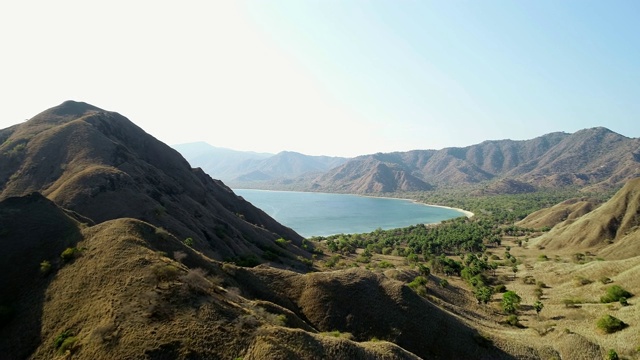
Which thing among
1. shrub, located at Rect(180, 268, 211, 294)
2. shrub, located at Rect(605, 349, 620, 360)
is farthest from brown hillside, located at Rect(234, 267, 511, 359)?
shrub, located at Rect(605, 349, 620, 360)

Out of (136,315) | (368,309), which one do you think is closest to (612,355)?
(368,309)

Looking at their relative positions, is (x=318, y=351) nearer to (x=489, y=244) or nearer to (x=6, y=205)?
(x=6, y=205)

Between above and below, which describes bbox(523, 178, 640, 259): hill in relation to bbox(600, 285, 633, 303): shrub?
above

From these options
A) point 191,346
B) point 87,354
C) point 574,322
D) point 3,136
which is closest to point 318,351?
point 191,346

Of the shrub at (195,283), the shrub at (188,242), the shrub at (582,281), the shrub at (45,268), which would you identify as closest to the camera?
the shrub at (195,283)

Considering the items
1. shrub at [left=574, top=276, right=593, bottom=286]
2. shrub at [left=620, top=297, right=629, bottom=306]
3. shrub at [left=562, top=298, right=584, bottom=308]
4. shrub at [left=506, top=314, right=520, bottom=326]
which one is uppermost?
shrub at [left=620, top=297, right=629, bottom=306]

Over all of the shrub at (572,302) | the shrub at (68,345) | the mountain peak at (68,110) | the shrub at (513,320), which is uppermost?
the mountain peak at (68,110)

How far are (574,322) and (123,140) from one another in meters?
107

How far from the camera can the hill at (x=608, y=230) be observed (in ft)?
353

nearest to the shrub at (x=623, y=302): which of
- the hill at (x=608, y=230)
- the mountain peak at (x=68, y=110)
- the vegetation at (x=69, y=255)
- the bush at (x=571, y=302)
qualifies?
the bush at (x=571, y=302)

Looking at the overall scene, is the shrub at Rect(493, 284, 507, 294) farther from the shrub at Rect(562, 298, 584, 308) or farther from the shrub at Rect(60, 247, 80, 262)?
the shrub at Rect(60, 247, 80, 262)

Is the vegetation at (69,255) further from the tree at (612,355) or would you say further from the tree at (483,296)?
the tree at (483,296)

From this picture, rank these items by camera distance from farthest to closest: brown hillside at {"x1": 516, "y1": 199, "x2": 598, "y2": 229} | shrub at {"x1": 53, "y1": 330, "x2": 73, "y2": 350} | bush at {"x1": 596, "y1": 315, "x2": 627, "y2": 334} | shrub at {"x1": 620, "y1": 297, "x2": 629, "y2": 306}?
brown hillside at {"x1": 516, "y1": 199, "x2": 598, "y2": 229}, shrub at {"x1": 620, "y1": 297, "x2": 629, "y2": 306}, bush at {"x1": 596, "y1": 315, "x2": 627, "y2": 334}, shrub at {"x1": 53, "y1": 330, "x2": 73, "y2": 350}

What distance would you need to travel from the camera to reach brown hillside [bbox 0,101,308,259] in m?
67.3
